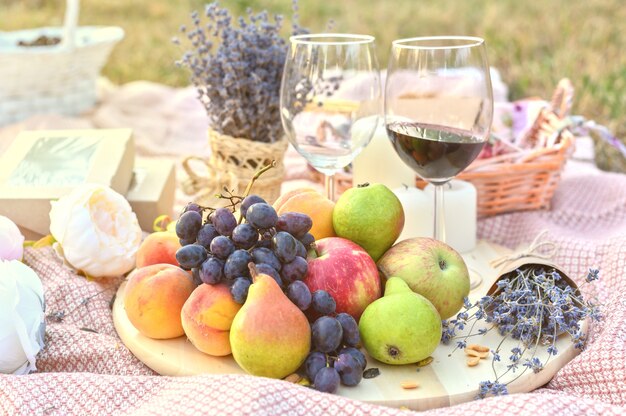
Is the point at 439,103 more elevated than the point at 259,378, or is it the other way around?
the point at 439,103

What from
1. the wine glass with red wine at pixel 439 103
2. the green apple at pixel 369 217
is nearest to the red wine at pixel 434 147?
the wine glass with red wine at pixel 439 103

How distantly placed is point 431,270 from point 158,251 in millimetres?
464

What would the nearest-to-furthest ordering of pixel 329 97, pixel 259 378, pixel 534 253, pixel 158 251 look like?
pixel 259 378, pixel 158 251, pixel 534 253, pixel 329 97

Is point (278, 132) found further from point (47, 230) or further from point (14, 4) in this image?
point (14, 4)

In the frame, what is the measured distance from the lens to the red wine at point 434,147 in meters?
1.31

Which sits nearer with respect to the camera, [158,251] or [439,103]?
[158,251]

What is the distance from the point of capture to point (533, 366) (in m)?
1.10

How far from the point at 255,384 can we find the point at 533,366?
0.42 meters

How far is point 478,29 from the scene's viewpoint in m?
4.13

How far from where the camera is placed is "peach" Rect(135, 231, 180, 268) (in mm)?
1282

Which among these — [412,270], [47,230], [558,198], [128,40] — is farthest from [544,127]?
[128,40]

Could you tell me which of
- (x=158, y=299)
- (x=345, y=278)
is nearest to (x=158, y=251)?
(x=158, y=299)

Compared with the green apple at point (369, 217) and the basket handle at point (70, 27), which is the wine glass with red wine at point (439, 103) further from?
the basket handle at point (70, 27)

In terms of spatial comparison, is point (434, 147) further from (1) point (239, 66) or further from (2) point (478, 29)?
(2) point (478, 29)
